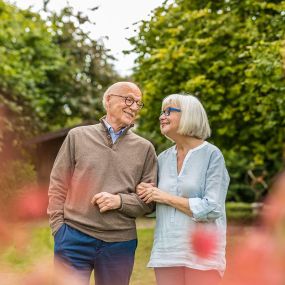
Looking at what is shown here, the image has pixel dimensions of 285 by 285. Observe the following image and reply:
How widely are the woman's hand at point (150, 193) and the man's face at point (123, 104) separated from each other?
43cm

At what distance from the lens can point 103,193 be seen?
12.2 ft

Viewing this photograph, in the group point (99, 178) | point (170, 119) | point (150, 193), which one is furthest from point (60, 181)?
point (170, 119)

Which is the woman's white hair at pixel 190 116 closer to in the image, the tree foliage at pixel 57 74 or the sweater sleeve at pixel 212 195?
the sweater sleeve at pixel 212 195

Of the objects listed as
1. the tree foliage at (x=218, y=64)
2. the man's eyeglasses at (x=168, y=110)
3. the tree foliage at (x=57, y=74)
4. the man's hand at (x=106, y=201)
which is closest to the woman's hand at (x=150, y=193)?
the man's hand at (x=106, y=201)

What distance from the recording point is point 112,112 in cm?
395

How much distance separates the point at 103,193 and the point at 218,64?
11.0 meters

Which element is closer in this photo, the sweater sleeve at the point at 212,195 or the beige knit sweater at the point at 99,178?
the sweater sleeve at the point at 212,195

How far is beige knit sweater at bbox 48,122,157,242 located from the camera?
378cm

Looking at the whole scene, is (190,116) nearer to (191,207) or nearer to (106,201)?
(191,207)

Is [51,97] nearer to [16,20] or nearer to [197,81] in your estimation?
[16,20]

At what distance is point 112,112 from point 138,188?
1.66ft

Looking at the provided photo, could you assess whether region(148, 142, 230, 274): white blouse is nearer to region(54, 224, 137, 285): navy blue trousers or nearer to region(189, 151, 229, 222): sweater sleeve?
region(189, 151, 229, 222): sweater sleeve

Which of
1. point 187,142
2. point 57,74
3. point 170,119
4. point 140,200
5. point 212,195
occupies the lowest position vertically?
point 57,74

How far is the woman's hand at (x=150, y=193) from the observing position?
140 inches
